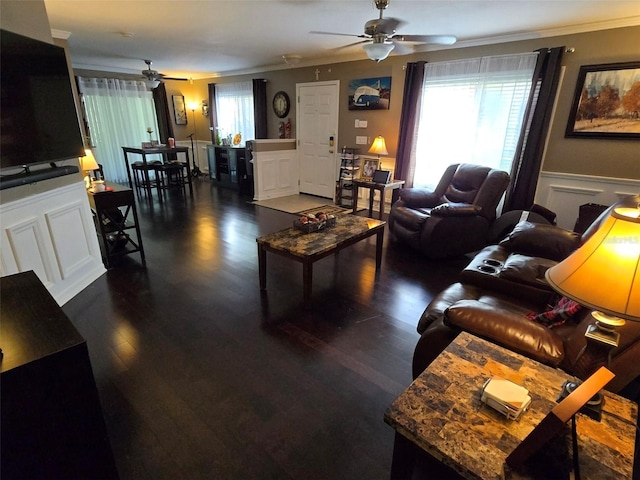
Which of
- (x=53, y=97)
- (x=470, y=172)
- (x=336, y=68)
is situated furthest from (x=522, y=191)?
(x=53, y=97)

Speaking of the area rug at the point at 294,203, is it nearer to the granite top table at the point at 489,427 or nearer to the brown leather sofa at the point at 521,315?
the brown leather sofa at the point at 521,315

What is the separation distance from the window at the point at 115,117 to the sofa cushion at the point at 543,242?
7825mm

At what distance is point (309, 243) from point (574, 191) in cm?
329

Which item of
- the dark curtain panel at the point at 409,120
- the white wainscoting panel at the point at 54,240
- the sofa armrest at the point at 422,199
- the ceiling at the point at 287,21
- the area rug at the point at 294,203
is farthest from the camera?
the area rug at the point at 294,203

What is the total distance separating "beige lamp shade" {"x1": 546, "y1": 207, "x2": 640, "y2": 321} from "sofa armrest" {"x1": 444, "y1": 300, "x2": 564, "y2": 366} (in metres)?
0.46

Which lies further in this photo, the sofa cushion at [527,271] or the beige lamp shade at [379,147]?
the beige lamp shade at [379,147]

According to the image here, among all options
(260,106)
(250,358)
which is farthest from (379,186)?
(260,106)

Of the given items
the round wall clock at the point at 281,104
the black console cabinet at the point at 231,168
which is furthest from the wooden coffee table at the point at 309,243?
the round wall clock at the point at 281,104

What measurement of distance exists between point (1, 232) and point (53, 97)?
96 cm

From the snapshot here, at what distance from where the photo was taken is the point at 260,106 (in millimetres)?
6746

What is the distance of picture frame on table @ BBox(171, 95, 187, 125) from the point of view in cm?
806

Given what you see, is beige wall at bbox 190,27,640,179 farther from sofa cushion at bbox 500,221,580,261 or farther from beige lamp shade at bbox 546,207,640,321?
beige lamp shade at bbox 546,207,640,321

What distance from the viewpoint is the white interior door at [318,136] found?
5688mm

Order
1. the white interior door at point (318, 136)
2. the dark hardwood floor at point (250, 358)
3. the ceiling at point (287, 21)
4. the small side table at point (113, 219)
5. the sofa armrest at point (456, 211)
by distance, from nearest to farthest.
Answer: the dark hardwood floor at point (250, 358), the ceiling at point (287, 21), the small side table at point (113, 219), the sofa armrest at point (456, 211), the white interior door at point (318, 136)
